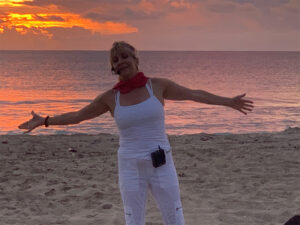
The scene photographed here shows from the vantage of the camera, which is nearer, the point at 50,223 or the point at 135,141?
the point at 135,141

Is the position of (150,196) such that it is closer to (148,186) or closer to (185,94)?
(148,186)

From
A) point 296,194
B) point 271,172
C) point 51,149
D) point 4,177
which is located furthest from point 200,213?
point 51,149

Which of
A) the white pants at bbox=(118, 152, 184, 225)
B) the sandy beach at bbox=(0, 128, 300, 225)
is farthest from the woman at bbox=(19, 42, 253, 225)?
the sandy beach at bbox=(0, 128, 300, 225)

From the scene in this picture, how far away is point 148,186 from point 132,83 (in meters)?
0.83

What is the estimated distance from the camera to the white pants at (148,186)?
3174mm

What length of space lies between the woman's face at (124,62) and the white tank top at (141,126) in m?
0.16

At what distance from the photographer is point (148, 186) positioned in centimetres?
330

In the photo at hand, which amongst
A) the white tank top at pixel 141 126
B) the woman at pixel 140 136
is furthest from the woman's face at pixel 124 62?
the white tank top at pixel 141 126

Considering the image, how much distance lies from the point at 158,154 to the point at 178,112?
19372 mm

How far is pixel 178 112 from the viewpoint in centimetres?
2244

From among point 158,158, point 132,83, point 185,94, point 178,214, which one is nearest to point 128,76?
point 132,83

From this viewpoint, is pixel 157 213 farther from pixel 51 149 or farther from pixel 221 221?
pixel 51 149

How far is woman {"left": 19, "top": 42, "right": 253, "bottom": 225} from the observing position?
3.13 metres

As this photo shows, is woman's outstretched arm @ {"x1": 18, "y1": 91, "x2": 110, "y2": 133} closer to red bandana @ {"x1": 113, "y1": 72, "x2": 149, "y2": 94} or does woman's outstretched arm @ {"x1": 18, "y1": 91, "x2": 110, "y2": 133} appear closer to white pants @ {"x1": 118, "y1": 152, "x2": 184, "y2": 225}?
red bandana @ {"x1": 113, "y1": 72, "x2": 149, "y2": 94}
